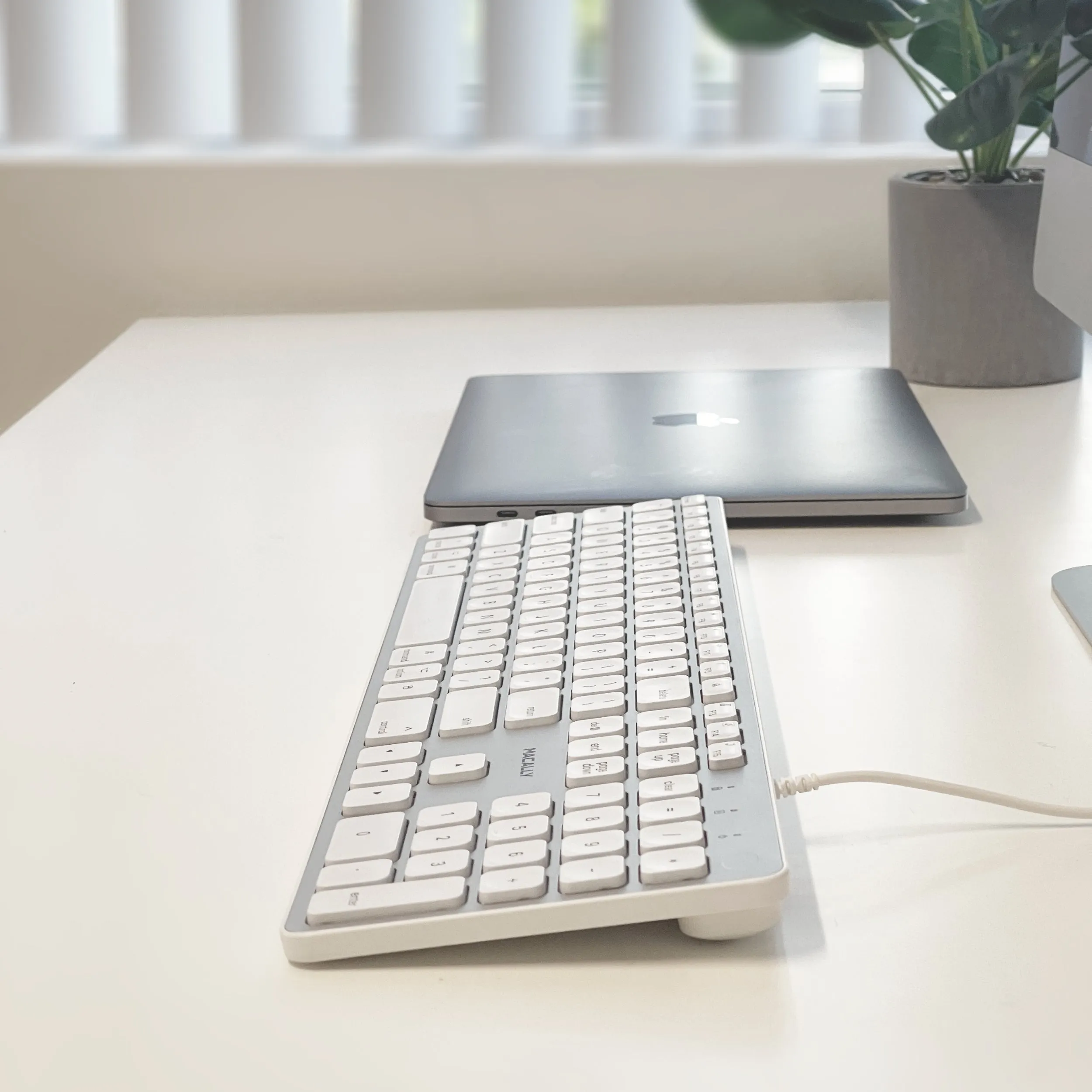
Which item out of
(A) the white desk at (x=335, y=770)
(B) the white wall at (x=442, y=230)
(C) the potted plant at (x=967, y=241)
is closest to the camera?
(A) the white desk at (x=335, y=770)

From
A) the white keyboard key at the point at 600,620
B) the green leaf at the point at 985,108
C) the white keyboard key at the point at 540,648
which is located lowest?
the white keyboard key at the point at 540,648

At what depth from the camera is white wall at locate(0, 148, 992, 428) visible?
1.35 meters

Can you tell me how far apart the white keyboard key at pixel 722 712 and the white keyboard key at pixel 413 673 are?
0.36 feet

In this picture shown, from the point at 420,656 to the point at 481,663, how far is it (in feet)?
0.09

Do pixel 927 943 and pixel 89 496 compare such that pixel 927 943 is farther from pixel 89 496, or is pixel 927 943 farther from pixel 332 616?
pixel 89 496

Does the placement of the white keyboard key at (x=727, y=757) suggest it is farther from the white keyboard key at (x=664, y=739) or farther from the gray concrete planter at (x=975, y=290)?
the gray concrete planter at (x=975, y=290)

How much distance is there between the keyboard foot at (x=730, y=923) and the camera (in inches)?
14.7

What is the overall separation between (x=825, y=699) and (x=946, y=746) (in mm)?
58

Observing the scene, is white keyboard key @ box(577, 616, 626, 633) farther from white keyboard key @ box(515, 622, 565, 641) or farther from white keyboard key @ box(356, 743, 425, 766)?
white keyboard key @ box(356, 743, 425, 766)

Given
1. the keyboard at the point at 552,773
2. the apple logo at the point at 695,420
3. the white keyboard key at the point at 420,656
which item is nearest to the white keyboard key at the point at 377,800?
the keyboard at the point at 552,773

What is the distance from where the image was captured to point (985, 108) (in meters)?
0.84

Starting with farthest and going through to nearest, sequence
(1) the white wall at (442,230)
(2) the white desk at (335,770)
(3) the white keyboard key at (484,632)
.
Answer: (1) the white wall at (442,230)
(3) the white keyboard key at (484,632)
(2) the white desk at (335,770)

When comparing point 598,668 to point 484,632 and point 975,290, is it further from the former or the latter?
point 975,290

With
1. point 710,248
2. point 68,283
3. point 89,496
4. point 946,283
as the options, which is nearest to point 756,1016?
point 89,496
